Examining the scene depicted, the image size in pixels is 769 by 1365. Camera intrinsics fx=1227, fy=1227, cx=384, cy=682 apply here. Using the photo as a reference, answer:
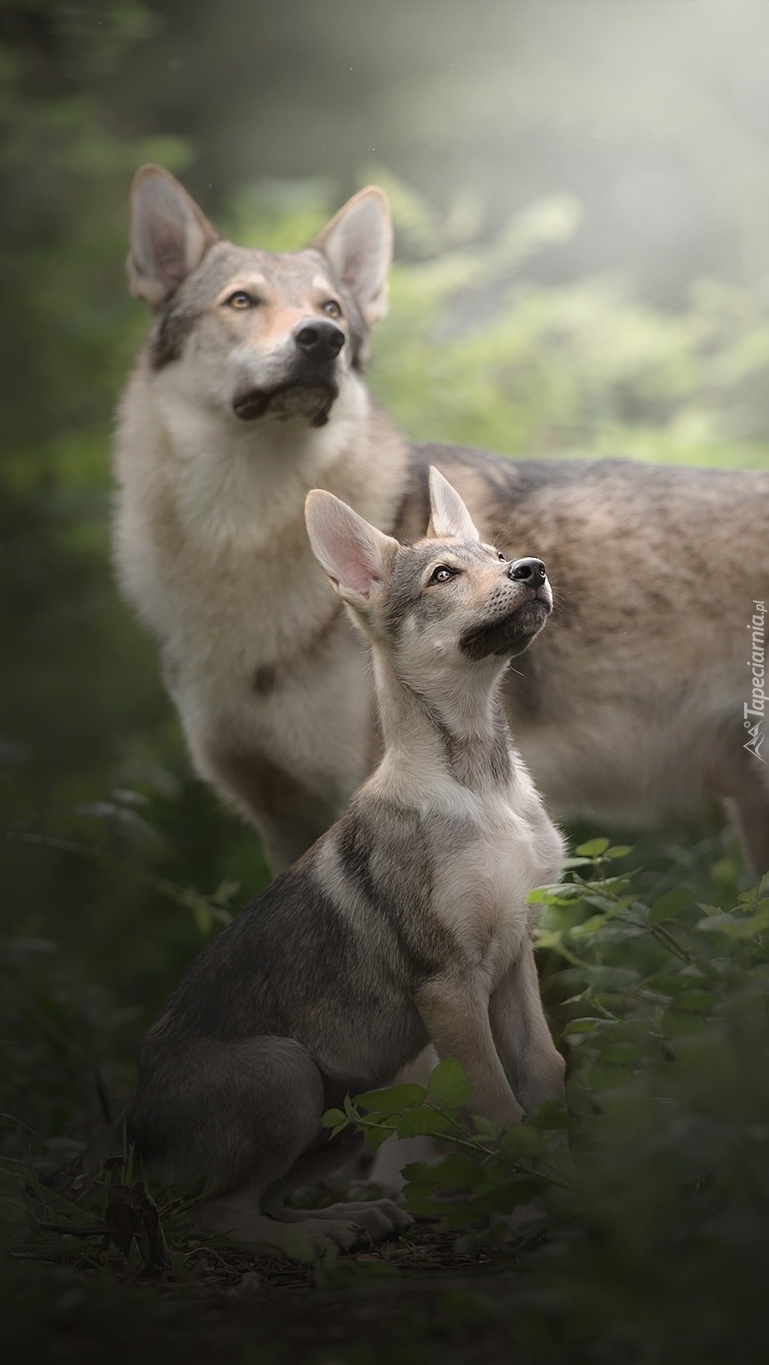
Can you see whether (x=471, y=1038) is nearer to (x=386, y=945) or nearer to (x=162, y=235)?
(x=386, y=945)

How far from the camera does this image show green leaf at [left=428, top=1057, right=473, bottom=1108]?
2262mm

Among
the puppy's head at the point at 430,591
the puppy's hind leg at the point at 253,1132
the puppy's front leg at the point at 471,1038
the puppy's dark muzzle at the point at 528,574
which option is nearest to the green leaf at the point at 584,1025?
the puppy's front leg at the point at 471,1038

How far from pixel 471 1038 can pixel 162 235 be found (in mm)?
2246

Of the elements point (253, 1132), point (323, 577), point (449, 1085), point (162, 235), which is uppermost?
point (162, 235)

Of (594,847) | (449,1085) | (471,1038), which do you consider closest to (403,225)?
(594,847)

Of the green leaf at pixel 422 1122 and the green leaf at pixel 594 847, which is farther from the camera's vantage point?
the green leaf at pixel 594 847

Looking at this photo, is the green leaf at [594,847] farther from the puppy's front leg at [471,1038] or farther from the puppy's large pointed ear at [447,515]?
the puppy's large pointed ear at [447,515]

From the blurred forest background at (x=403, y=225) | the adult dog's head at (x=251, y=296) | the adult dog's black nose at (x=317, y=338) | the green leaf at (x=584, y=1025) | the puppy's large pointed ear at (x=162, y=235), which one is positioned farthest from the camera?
the blurred forest background at (x=403, y=225)

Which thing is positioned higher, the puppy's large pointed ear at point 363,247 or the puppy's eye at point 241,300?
the puppy's large pointed ear at point 363,247

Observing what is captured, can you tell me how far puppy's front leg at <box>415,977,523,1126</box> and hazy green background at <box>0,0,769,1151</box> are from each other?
1284 mm

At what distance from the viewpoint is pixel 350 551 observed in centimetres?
274

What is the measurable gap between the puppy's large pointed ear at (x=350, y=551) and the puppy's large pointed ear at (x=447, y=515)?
0.56 feet

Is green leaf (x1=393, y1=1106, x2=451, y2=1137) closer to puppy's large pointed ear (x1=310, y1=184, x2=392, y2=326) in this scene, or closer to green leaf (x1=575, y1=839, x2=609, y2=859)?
green leaf (x1=575, y1=839, x2=609, y2=859)

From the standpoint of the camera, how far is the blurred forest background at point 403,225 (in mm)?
3645
